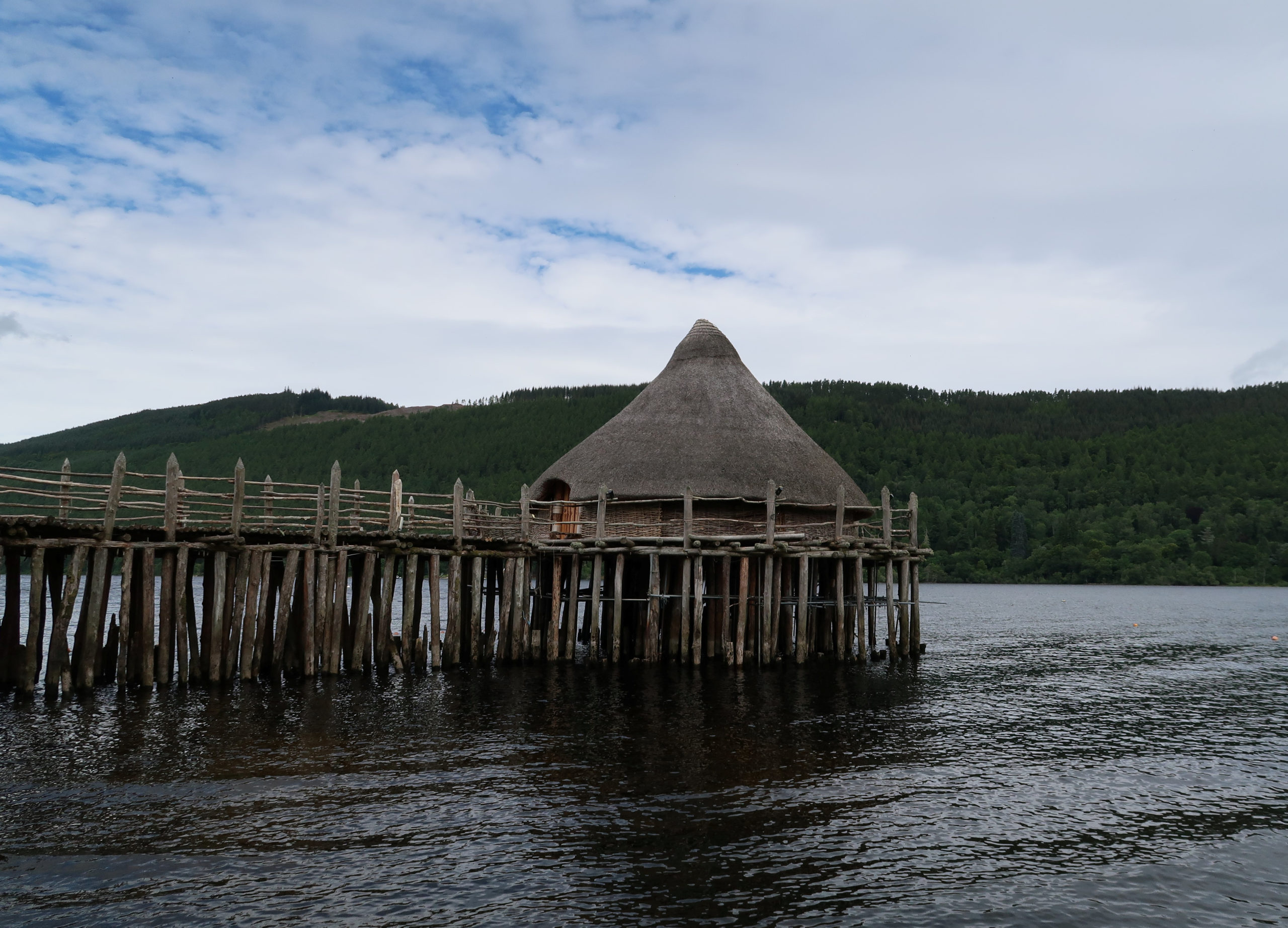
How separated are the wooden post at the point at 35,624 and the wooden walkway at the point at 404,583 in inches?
2.0

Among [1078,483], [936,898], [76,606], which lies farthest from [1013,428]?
[936,898]

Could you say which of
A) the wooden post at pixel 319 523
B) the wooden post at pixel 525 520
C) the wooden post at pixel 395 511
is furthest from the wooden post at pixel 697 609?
the wooden post at pixel 319 523

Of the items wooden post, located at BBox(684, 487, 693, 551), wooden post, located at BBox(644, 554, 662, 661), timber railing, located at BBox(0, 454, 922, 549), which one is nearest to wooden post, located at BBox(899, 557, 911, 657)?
timber railing, located at BBox(0, 454, 922, 549)

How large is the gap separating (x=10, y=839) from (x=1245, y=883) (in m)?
15.1

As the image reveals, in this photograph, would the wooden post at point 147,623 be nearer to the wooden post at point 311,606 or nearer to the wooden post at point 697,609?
the wooden post at point 311,606

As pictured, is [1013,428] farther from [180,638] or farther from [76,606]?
[180,638]

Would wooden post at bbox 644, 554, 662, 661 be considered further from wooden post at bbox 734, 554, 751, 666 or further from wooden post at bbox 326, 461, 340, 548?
wooden post at bbox 326, 461, 340, 548

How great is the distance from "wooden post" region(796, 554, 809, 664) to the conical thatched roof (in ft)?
8.46

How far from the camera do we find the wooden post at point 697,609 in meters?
27.6

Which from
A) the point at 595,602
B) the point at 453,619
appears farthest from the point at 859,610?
the point at 453,619

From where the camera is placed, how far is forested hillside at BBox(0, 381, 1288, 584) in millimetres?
127750

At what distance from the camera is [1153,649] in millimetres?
43719

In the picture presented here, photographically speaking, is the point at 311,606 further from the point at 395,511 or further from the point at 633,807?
the point at 633,807

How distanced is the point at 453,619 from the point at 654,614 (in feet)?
18.8
